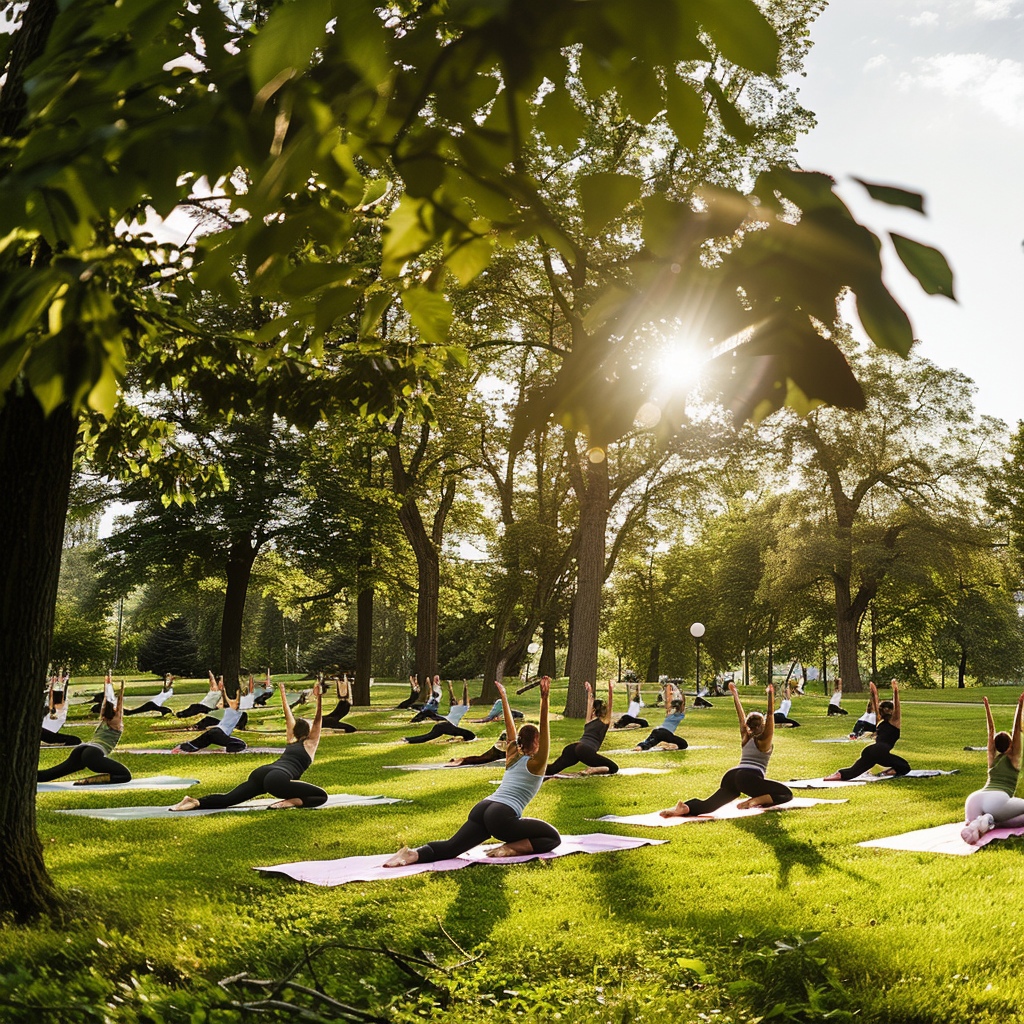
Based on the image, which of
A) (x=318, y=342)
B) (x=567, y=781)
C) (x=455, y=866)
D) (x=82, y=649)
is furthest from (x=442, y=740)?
(x=82, y=649)

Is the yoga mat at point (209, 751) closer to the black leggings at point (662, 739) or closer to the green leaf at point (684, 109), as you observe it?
the black leggings at point (662, 739)

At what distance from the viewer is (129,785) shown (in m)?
14.4

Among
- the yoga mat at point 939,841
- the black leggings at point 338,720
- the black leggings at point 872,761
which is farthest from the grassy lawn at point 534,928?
the black leggings at point 338,720

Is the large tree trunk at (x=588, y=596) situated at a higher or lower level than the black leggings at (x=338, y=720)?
higher

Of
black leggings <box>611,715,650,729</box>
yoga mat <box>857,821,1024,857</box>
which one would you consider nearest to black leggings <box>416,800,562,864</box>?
yoga mat <box>857,821,1024,857</box>

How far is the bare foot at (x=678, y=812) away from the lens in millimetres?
11781

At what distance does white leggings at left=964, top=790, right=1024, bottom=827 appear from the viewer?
989cm

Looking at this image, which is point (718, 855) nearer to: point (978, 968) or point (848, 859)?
point (848, 859)

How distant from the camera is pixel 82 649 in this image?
2067 inches

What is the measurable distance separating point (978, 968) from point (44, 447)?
7169mm

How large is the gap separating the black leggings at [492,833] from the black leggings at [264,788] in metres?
3.59

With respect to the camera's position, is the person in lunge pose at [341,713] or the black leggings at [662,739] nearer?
the black leggings at [662,739]

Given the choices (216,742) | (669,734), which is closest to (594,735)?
(669,734)

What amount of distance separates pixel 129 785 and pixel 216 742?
5.33 meters
